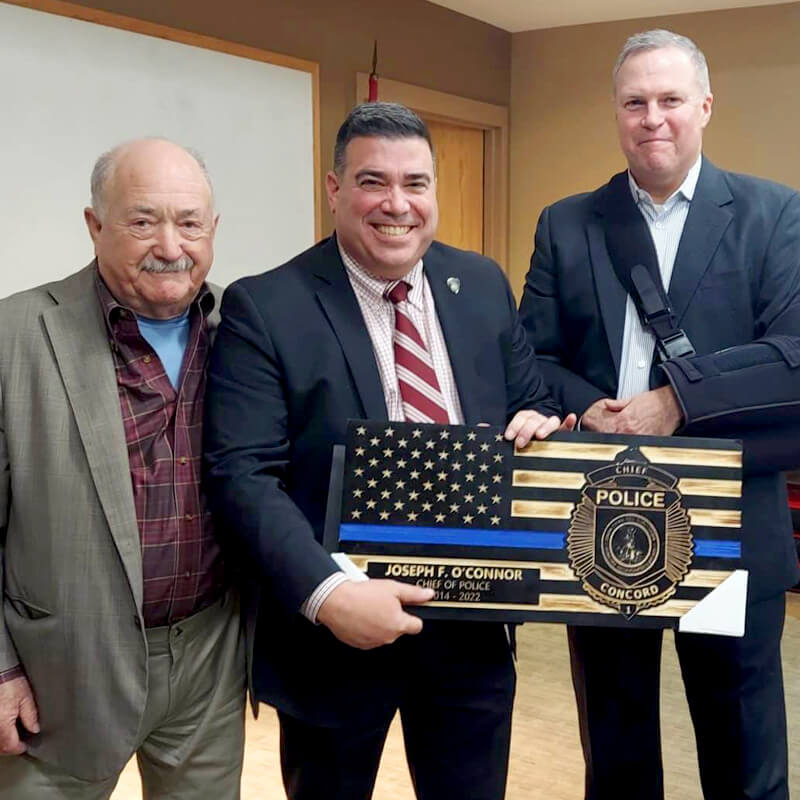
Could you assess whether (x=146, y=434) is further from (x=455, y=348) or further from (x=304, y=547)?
→ (x=455, y=348)

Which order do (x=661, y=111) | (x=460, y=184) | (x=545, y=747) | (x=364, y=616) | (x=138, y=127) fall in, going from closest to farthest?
(x=364, y=616), (x=661, y=111), (x=545, y=747), (x=138, y=127), (x=460, y=184)

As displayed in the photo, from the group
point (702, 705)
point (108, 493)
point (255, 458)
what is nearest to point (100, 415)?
point (108, 493)

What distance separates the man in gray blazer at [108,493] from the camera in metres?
1.52

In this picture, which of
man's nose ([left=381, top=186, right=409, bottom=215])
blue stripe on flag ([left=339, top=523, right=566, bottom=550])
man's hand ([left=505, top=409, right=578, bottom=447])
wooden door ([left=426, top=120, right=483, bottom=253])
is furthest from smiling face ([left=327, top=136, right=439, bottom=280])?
wooden door ([left=426, top=120, right=483, bottom=253])

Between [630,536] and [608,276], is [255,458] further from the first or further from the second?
[608,276]

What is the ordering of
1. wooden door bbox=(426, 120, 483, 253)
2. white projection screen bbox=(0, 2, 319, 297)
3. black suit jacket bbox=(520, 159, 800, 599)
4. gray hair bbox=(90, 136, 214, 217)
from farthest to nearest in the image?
wooden door bbox=(426, 120, 483, 253), white projection screen bbox=(0, 2, 319, 297), black suit jacket bbox=(520, 159, 800, 599), gray hair bbox=(90, 136, 214, 217)

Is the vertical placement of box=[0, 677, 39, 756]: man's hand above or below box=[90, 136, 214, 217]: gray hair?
below

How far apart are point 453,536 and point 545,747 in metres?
1.73

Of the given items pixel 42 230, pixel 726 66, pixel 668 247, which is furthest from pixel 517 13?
pixel 668 247

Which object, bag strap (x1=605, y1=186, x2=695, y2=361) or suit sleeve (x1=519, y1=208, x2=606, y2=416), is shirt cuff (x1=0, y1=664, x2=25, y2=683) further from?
bag strap (x1=605, y1=186, x2=695, y2=361)

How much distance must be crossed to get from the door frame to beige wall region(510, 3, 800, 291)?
0.09 meters

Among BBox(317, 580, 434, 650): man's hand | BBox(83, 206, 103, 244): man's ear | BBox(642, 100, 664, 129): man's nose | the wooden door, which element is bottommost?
BBox(317, 580, 434, 650): man's hand

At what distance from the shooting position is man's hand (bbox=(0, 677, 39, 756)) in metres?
1.54

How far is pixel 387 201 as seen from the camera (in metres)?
1.62
